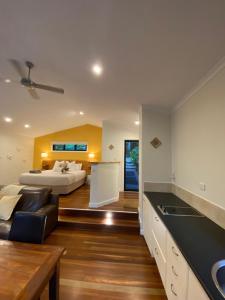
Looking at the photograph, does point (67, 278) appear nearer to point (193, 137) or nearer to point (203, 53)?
A: point (193, 137)

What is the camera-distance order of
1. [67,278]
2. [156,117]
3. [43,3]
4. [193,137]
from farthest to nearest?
[156,117], [193,137], [67,278], [43,3]

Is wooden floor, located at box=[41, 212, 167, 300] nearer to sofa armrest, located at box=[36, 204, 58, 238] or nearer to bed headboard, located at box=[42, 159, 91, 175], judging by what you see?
sofa armrest, located at box=[36, 204, 58, 238]

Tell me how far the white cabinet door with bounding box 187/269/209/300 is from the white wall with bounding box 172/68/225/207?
2.93ft

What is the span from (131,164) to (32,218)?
5327 millimetres

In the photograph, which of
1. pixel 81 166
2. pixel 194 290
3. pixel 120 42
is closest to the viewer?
pixel 194 290

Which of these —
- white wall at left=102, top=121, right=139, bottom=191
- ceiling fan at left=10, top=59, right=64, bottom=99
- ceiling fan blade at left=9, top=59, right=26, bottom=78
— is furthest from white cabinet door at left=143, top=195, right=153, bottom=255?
white wall at left=102, top=121, right=139, bottom=191

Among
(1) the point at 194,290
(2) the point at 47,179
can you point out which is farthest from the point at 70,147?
(1) the point at 194,290

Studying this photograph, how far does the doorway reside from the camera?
6.80 metres

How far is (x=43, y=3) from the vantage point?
5.14 ft

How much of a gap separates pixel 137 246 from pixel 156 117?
8.16 ft

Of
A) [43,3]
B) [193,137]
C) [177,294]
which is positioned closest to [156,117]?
[193,137]

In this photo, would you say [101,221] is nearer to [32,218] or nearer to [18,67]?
[32,218]

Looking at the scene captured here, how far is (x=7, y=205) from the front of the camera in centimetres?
304

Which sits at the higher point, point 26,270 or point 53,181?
point 53,181
